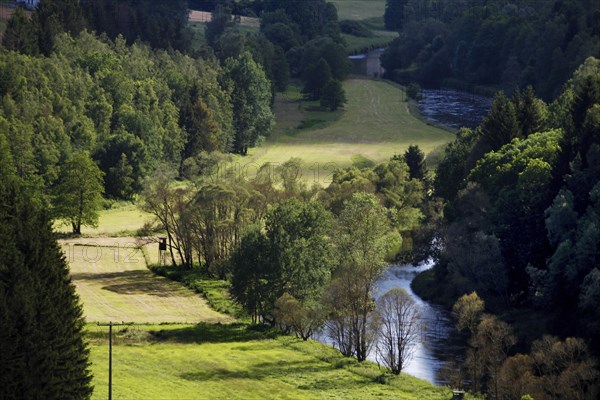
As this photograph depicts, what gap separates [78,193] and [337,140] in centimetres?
5622

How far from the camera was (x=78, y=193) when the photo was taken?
12825cm

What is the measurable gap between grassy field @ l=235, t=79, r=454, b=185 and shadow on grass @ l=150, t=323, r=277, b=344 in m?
48.7

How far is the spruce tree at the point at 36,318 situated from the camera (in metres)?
66.8

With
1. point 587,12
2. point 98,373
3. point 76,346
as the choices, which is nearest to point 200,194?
point 98,373

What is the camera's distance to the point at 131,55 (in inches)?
6703

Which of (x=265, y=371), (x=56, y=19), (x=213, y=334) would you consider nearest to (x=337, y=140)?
(x=56, y=19)

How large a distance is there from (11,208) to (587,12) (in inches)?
5167

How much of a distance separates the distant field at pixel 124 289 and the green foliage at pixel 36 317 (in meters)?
24.6

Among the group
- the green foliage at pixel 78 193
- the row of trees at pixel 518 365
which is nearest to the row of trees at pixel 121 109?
the green foliage at pixel 78 193

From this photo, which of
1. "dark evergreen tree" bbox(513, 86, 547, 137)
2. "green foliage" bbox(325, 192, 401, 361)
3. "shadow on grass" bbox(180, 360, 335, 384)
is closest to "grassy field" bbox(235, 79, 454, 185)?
"dark evergreen tree" bbox(513, 86, 547, 137)

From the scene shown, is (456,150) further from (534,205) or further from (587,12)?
(587,12)

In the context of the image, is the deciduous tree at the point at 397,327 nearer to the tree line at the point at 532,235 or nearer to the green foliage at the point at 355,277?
the green foliage at the point at 355,277

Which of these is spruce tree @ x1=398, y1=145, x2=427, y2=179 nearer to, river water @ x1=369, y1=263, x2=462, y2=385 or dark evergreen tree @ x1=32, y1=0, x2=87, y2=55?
river water @ x1=369, y1=263, x2=462, y2=385

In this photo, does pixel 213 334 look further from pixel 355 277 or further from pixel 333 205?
pixel 333 205
